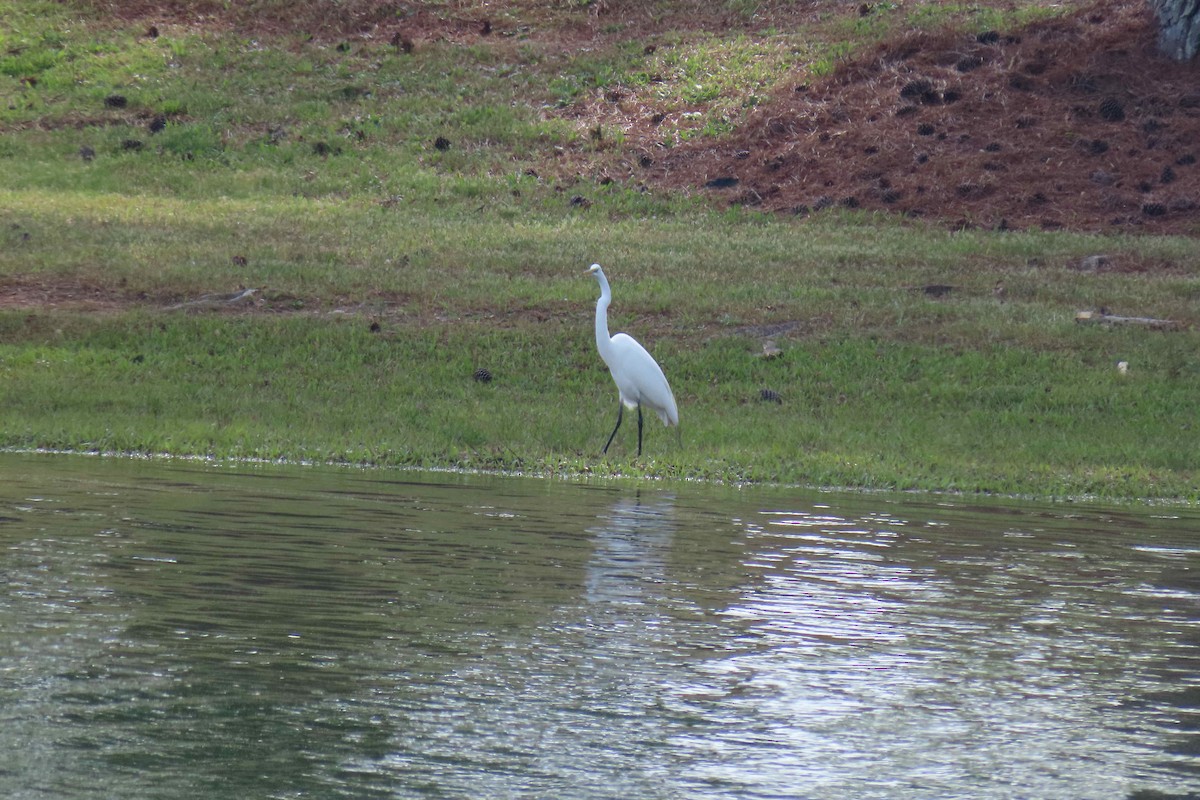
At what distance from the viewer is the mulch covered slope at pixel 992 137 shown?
27.5 metres

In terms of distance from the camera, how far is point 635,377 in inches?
653

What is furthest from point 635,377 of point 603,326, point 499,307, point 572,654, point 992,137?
point 992,137

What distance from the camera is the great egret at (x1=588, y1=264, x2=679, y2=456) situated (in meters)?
16.5

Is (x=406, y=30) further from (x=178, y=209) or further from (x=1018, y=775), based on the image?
Answer: (x=1018, y=775)

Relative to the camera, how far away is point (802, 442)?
1614 cm

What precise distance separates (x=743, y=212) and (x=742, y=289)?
5.62 meters

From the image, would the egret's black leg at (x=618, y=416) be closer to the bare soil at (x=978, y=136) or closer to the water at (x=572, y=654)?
the water at (x=572, y=654)

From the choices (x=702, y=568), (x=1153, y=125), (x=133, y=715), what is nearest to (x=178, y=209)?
(x=1153, y=125)

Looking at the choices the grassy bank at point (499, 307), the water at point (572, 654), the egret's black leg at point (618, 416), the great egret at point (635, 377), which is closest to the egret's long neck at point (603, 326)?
the great egret at point (635, 377)

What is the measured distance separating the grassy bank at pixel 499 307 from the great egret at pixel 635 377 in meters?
0.33

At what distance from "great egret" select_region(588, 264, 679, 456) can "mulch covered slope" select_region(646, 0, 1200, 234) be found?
11538mm

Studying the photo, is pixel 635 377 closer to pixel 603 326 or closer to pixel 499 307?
pixel 603 326

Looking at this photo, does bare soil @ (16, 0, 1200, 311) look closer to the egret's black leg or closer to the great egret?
the egret's black leg

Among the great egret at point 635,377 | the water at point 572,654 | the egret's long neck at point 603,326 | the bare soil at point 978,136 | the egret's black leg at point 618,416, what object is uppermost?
the bare soil at point 978,136
